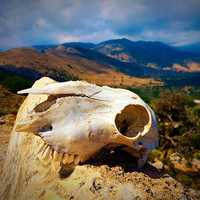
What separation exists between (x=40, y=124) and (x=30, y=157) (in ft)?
2.18

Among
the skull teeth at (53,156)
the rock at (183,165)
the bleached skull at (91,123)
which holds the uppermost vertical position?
the bleached skull at (91,123)

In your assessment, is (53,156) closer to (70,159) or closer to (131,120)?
(70,159)

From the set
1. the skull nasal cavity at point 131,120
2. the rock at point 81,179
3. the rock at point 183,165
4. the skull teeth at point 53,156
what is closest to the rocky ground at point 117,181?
the rock at point 81,179

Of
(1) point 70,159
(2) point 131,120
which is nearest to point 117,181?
(1) point 70,159

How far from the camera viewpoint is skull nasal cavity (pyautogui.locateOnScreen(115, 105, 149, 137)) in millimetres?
4223

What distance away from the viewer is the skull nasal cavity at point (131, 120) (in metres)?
4.22

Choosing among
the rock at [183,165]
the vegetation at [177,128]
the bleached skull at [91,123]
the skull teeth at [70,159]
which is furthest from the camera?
the rock at [183,165]

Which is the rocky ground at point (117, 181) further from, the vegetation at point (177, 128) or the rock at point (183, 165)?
the rock at point (183, 165)

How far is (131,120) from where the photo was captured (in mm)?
4359

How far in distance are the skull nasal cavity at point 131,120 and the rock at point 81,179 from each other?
15.2 inches

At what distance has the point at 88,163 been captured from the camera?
4.18 m

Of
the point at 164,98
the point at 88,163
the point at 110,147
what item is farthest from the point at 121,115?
the point at 164,98

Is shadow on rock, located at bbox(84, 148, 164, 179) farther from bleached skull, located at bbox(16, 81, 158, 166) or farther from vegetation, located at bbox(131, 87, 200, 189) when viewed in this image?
vegetation, located at bbox(131, 87, 200, 189)

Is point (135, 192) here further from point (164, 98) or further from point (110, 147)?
point (164, 98)
